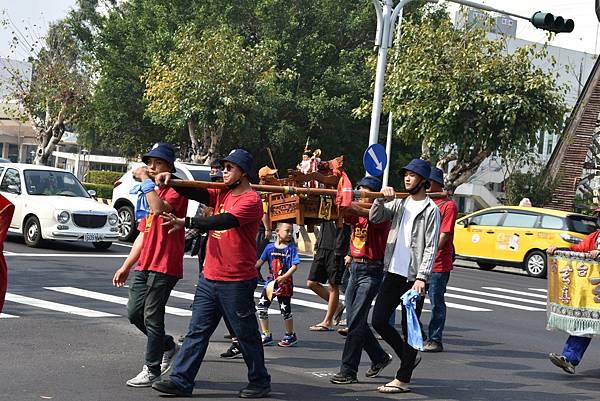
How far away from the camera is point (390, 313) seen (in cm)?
910

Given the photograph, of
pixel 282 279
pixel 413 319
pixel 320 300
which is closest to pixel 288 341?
pixel 282 279

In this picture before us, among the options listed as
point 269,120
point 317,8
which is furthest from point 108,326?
point 317,8

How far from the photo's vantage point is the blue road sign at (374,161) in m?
9.75

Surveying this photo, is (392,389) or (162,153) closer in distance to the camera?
(162,153)

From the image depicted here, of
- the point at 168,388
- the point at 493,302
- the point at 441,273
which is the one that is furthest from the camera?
the point at 493,302

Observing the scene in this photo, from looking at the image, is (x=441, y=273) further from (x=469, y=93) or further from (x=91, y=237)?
(x=469, y=93)

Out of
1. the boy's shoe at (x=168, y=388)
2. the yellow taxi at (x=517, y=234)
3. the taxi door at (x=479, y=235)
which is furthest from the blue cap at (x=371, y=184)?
the taxi door at (x=479, y=235)

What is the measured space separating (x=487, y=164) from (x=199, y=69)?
24627 mm

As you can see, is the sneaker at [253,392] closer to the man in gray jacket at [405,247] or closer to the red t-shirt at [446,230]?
the man in gray jacket at [405,247]

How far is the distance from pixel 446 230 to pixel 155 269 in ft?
13.2

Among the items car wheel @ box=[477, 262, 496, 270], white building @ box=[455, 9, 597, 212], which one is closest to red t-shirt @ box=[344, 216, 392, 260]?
car wheel @ box=[477, 262, 496, 270]

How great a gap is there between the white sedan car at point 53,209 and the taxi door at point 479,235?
9446 mm

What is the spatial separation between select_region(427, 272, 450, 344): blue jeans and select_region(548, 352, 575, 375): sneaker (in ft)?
4.75

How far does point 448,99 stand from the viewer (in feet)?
100
